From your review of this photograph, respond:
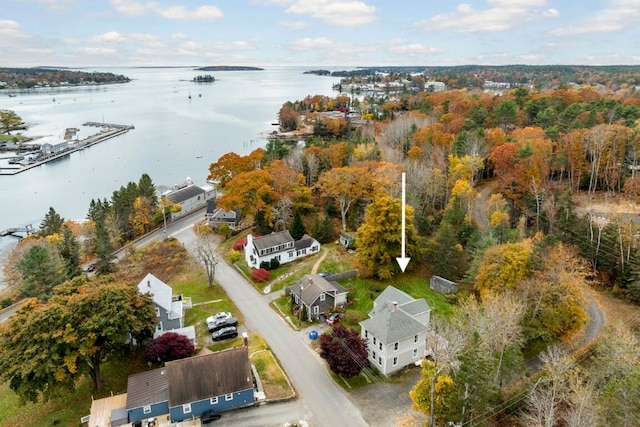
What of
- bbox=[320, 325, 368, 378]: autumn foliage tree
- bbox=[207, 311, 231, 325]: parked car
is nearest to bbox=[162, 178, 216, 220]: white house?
bbox=[207, 311, 231, 325]: parked car

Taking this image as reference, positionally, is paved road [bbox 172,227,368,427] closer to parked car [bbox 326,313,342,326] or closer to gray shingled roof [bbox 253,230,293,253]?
parked car [bbox 326,313,342,326]

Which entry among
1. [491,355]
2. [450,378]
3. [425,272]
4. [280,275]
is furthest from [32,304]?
[425,272]

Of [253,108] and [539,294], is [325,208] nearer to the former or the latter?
[539,294]

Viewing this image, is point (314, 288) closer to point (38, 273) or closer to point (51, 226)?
point (38, 273)

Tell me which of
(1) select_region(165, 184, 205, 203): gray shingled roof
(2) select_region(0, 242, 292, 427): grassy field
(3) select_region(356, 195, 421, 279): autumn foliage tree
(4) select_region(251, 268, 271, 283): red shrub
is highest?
(3) select_region(356, 195, 421, 279): autumn foliage tree

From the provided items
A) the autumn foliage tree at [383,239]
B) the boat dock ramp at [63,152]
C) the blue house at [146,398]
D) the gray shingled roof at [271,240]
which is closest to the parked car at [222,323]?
the blue house at [146,398]

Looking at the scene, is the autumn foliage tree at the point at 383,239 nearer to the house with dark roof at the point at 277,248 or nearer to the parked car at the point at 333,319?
the parked car at the point at 333,319
